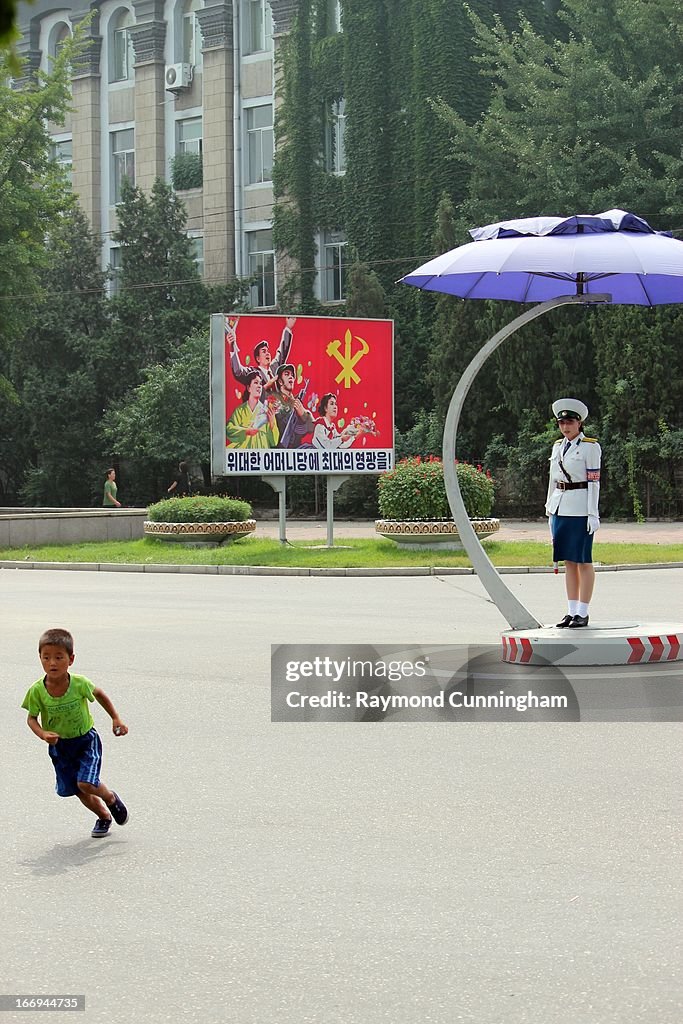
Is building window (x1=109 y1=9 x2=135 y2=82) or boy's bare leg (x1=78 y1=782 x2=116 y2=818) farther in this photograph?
building window (x1=109 y1=9 x2=135 y2=82)

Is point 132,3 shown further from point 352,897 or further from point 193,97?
point 352,897

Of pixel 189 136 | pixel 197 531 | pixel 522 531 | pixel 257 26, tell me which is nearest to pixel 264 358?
pixel 197 531

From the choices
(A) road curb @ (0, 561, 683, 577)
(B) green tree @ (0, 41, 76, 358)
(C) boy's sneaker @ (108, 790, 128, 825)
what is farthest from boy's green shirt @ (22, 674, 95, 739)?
(B) green tree @ (0, 41, 76, 358)

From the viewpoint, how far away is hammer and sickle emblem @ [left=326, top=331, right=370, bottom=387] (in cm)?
3008

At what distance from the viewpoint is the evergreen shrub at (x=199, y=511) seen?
2969cm

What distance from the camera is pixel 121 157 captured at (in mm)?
59531

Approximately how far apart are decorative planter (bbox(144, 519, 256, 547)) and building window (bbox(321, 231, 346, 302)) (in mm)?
23341

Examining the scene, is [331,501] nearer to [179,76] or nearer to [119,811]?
[119,811]

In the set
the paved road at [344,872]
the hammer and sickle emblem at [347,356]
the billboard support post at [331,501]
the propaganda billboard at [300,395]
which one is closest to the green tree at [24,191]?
the propaganda billboard at [300,395]

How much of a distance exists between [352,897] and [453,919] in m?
0.45

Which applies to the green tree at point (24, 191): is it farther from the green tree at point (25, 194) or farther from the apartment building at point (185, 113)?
the apartment building at point (185, 113)

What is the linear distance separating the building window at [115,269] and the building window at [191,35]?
7.44 meters

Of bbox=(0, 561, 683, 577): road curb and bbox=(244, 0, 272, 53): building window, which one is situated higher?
bbox=(244, 0, 272, 53): building window

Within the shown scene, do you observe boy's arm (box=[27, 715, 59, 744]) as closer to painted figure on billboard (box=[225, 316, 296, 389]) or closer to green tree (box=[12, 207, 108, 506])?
painted figure on billboard (box=[225, 316, 296, 389])
